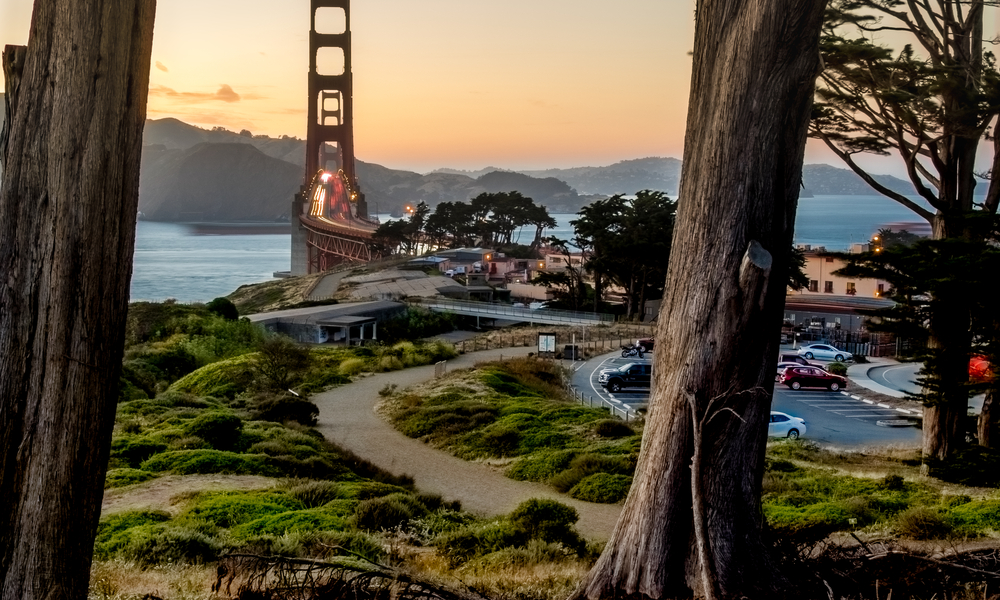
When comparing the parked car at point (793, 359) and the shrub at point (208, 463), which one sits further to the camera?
the parked car at point (793, 359)

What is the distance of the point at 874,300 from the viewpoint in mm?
48094

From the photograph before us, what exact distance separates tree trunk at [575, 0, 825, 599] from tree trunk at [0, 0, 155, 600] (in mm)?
2129

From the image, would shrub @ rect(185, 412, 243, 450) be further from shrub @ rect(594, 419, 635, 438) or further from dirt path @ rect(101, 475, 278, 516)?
shrub @ rect(594, 419, 635, 438)

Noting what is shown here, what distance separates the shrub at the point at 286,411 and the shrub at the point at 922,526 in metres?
12.0

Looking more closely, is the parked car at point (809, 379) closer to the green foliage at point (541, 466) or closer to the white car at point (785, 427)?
the white car at point (785, 427)

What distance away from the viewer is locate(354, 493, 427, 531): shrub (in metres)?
8.19

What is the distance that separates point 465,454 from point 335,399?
271 inches

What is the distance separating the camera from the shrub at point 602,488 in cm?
1131

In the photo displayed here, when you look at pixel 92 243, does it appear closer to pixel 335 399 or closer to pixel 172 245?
pixel 335 399

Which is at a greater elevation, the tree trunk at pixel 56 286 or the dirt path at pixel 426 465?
the tree trunk at pixel 56 286

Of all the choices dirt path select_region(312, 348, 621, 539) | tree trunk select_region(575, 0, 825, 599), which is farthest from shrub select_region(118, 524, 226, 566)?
dirt path select_region(312, 348, 621, 539)

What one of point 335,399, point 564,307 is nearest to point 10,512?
point 335,399

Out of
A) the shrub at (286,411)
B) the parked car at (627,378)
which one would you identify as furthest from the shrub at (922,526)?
the parked car at (627,378)

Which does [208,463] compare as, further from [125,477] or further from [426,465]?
[426,465]
